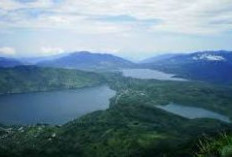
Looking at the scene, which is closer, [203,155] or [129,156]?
[203,155]

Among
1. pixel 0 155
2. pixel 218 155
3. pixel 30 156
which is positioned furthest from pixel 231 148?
pixel 30 156

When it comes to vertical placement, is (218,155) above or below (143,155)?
above

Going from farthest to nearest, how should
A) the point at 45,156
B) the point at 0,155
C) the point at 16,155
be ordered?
the point at 45,156
the point at 16,155
the point at 0,155

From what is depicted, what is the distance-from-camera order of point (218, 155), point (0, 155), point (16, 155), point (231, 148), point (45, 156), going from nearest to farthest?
point (231, 148)
point (218, 155)
point (0, 155)
point (16, 155)
point (45, 156)

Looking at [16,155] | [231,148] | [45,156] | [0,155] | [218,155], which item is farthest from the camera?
[45,156]

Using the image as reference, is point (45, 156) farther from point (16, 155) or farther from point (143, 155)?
point (143, 155)

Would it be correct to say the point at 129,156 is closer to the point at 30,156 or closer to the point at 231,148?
the point at 30,156

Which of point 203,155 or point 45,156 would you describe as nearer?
point 203,155

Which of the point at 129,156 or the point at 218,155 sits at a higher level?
the point at 218,155

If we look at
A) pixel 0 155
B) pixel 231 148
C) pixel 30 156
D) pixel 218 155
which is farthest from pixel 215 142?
pixel 30 156
